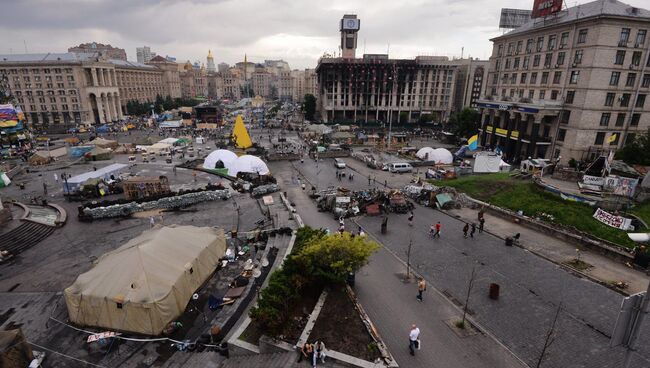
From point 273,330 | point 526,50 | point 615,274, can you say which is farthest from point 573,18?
point 273,330

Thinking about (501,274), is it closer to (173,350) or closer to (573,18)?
(173,350)

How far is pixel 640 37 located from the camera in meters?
39.2

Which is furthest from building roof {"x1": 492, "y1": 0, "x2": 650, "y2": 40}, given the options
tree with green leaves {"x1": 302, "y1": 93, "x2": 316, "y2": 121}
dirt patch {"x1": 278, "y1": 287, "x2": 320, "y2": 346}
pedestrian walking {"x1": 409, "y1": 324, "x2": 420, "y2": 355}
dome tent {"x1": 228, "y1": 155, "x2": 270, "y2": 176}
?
tree with green leaves {"x1": 302, "y1": 93, "x2": 316, "y2": 121}

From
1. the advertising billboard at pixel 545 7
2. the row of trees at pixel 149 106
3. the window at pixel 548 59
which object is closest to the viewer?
the advertising billboard at pixel 545 7

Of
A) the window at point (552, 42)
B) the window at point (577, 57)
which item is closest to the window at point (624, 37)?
the window at point (577, 57)

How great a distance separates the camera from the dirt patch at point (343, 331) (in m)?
12.3

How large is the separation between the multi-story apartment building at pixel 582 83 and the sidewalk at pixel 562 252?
25.4 metres

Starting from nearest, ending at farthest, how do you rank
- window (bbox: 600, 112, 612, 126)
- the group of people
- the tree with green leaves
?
the group of people, window (bbox: 600, 112, 612, 126), the tree with green leaves

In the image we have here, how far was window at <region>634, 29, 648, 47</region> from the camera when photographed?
39.1m

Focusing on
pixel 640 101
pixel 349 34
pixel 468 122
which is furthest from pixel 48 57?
pixel 640 101

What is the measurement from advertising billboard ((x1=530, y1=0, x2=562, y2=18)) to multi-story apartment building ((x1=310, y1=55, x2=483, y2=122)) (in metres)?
47.2

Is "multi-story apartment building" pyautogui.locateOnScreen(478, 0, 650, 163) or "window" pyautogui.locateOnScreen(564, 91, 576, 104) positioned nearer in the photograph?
"multi-story apartment building" pyautogui.locateOnScreen(478, 0, 650, 163)

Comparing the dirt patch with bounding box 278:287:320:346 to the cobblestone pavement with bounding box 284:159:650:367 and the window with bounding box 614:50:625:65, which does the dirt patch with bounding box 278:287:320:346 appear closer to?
the cobblestone pavement with bounding box 284:159:650:367

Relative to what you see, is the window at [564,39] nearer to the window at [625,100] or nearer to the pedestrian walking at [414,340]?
the window at [625,100]
